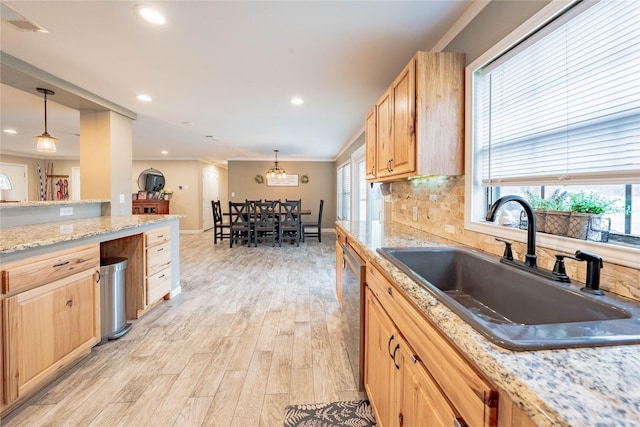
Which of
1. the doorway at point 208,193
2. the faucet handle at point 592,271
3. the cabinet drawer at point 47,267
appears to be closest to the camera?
the faucet handle at point 592,271

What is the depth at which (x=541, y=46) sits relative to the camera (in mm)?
1272

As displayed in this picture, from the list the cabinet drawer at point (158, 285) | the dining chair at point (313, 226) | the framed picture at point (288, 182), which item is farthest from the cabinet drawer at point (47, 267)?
the framed picture at point (288, 182)

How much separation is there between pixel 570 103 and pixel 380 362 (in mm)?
1329

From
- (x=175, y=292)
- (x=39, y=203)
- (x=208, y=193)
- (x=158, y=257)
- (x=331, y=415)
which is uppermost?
(x=208, y=193)

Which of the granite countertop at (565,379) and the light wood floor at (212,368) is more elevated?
the granite countertop at (565,379)

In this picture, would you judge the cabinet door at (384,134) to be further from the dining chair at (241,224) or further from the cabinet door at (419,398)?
the dining chair at (241,224)

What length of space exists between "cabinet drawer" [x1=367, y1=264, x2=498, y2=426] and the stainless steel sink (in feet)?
0.28

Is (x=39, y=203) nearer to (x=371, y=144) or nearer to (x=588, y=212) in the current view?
(x=371, y=144)

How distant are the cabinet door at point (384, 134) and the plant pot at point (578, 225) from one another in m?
1.27

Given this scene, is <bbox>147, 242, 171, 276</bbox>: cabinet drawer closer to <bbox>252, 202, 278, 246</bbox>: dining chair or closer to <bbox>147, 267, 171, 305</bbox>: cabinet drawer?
<bbox>147, 267, 171, 305</bbox>: cabinet drawer

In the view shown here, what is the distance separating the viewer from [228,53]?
2283 millimetres

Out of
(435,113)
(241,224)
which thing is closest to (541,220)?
(435,113)

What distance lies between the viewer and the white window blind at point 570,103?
3.09 ft

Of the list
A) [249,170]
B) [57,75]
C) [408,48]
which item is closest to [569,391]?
[408,48]
